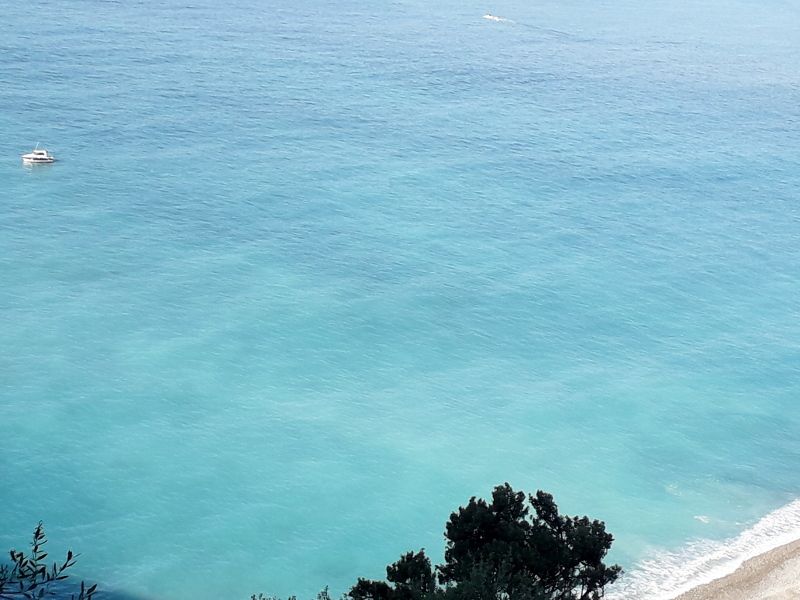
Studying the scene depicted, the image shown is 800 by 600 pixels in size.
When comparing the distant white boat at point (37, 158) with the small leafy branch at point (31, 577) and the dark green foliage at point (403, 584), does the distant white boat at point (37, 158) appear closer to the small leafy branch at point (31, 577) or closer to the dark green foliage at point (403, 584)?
the small leafy branch at point (31, 577)

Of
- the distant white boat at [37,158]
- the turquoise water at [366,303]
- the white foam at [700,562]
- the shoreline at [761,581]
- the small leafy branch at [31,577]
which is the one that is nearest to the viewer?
the small leafy branch at [31,577]

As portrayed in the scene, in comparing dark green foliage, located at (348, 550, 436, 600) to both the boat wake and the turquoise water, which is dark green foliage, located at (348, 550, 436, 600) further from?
the boat wake

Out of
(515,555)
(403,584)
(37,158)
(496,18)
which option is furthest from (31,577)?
(496,18)

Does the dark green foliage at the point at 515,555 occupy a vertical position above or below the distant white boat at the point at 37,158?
below

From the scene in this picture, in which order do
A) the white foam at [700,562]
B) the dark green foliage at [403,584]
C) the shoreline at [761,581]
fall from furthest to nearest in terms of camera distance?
the white foam at [700,562], the shoreline at [761,581], the dark green foliage at [403,584]

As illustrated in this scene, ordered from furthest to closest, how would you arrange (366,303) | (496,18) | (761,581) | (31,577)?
(496,18) < (366,303) < (761,581) < (31,577)

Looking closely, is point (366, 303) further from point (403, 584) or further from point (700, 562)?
point (403, 584)

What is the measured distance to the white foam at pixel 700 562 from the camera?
123 feet

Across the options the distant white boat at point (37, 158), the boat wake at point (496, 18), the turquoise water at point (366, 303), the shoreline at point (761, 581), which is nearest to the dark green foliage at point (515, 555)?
the turquoise water at point (366, 303)

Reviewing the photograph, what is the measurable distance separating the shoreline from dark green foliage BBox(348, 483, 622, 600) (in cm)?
1155

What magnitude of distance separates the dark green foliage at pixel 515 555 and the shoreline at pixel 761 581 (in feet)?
37.9

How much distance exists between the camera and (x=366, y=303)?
57.7m

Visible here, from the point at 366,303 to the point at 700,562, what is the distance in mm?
24617

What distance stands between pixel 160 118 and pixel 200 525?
47924 mm
